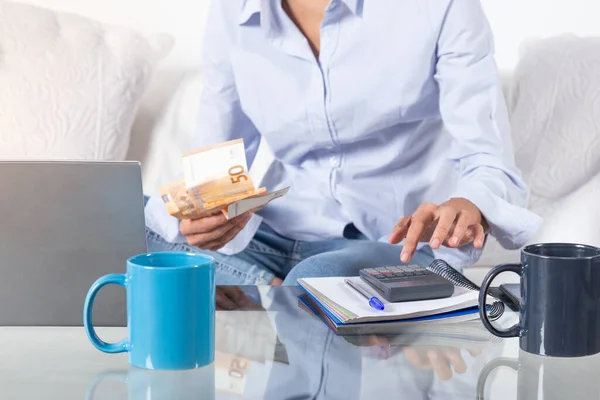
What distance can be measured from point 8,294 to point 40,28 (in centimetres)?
112

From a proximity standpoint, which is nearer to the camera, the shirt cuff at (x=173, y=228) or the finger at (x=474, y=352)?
the finger at (x=474, y=352)

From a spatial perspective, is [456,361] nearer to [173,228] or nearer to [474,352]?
[474,352]

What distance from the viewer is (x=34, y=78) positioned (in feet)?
5.68

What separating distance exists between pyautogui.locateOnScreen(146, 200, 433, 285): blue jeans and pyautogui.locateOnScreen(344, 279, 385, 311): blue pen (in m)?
0.23

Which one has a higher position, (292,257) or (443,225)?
(443,225)

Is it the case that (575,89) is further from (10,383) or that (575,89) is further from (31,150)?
(10,383)

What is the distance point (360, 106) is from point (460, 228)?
0.49 m

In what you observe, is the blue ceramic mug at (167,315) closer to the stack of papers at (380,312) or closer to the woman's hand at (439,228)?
the stack of papers at (380,312)

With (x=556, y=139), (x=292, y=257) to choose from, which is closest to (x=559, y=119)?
(x=556, y=139)

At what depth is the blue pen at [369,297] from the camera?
0.86 metres

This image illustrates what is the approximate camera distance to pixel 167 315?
69cm

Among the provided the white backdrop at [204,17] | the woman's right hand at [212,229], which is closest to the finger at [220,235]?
the woman's right hand at [212,229]

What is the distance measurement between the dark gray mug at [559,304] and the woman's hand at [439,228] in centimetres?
24

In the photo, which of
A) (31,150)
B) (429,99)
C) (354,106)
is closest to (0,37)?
(31,150)
